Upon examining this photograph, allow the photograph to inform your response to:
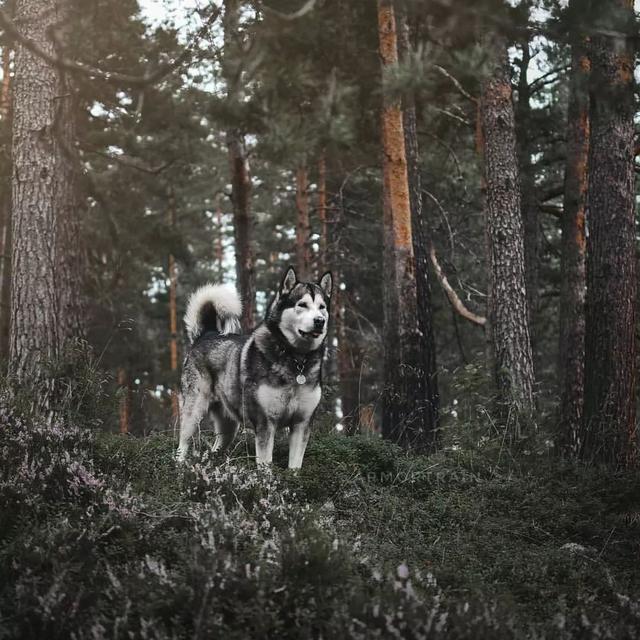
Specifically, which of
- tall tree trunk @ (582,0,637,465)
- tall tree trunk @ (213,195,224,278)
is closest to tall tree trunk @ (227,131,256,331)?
tall tree trunk @ (582,0,637,465)

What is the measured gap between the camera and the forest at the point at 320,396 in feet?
14.4

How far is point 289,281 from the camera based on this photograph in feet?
25.8

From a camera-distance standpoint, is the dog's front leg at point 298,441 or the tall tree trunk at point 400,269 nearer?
the dog's front leg at point 298,441

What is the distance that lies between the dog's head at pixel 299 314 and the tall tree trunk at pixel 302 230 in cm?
1156

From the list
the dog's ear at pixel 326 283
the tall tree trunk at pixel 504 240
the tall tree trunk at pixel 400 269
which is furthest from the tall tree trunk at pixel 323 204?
the dog's ear at pixel 326 283

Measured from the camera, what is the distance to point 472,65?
5.29m

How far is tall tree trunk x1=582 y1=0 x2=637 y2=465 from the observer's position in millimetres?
8305

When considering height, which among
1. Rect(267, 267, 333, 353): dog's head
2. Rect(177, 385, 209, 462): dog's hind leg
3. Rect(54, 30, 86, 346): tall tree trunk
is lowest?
Rect(177, 385, 209, 462): dog's hind leg

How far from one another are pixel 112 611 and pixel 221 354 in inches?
185

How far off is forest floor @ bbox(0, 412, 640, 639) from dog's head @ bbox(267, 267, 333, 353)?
127 centimetres

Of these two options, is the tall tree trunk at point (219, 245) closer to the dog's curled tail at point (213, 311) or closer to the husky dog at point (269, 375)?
the dog's curled tail at point (213, 311)

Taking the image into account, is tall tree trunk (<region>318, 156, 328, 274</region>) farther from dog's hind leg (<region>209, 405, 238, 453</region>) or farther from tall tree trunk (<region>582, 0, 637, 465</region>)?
tall tree trunk (<region>582, 0, 637, 465</region>)

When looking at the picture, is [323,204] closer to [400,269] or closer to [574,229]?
[574,229]

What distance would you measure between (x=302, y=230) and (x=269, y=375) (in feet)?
42.4
